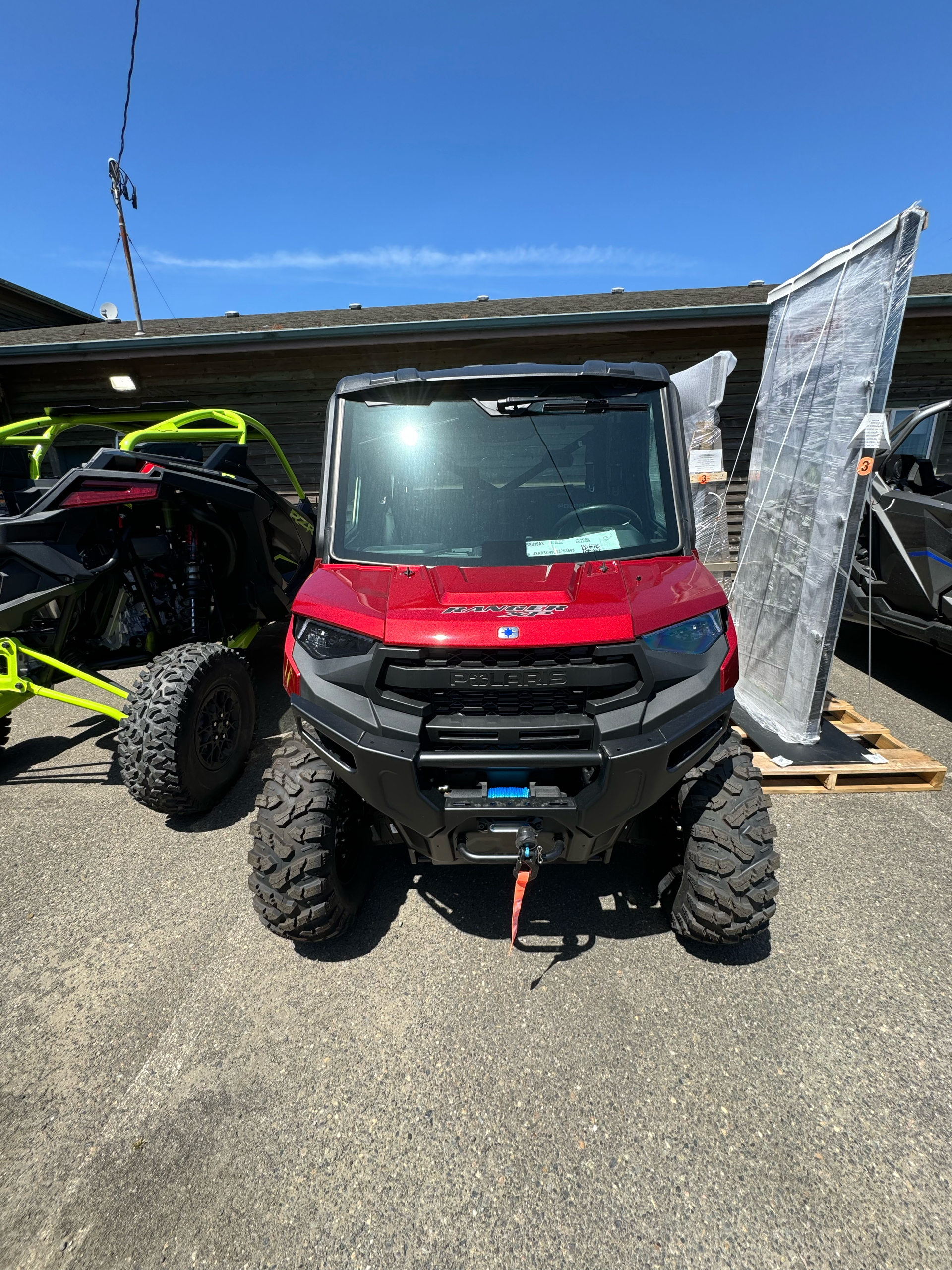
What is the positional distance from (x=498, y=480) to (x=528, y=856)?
153 cm

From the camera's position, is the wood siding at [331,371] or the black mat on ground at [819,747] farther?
the wood siding at [331,371]

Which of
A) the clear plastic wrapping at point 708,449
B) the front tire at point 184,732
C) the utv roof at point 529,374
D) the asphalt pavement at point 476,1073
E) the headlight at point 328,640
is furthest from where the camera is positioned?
the clear plastic wrapping at point 708,449

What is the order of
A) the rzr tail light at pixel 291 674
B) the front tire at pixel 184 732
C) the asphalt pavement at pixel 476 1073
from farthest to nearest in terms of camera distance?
the front tire at pixel 184 732
the rzr tail light at pixel 291 674
the asphalt pavement at pixel 476 1073

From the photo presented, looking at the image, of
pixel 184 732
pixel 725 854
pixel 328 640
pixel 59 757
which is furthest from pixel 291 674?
pixel 59 757

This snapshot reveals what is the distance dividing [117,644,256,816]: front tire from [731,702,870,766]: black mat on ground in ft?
9.83

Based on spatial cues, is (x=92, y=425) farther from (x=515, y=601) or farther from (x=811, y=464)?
(x=811, y=464)

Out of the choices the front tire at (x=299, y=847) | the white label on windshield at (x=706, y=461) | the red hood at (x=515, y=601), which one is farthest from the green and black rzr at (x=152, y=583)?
the white label on windshield at (x=706, y=461)

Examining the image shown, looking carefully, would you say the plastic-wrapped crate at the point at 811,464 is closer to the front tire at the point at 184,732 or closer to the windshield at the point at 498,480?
the windshield at the point at 498,480

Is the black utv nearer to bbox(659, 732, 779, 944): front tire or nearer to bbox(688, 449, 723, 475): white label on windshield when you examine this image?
bbox(688, 449, 723, 475): white label on windshield

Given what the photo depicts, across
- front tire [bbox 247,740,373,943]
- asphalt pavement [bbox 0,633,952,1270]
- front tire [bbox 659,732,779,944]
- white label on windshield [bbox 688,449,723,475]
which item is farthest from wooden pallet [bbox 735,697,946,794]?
white label on windshield [bbox 688,449,723,475]

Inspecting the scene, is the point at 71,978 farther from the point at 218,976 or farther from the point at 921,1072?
the point at 921,1072

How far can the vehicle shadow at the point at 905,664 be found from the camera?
190 inches

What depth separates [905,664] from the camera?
5.57 metres

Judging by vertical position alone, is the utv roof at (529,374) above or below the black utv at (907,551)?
Answer: above
